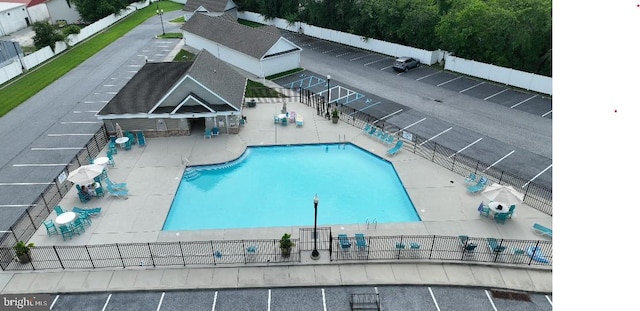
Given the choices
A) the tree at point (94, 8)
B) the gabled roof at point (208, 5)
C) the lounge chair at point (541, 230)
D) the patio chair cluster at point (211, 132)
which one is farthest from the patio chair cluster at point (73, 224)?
the tree at point (94, 8)

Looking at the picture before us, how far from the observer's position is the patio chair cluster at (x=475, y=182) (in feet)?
75.8

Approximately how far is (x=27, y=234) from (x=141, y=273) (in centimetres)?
740

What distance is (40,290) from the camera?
17.3m

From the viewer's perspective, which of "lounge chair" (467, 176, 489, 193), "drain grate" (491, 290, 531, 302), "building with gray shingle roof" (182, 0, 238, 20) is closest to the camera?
"drain grate" (491, 290, 531, 302)

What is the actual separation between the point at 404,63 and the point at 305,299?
33.2m

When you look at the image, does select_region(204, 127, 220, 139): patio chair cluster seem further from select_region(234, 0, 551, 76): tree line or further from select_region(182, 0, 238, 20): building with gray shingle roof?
select_region(182, 0, 238, 20): building with gray shingle roof

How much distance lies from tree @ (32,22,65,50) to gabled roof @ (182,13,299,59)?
55.1 ft

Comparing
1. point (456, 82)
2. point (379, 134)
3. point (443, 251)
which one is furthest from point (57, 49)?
point (443, 251)

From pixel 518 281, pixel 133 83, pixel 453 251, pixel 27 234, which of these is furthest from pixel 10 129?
pixel 518 281

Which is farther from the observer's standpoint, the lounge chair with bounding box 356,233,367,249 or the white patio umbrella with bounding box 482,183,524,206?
the white patio umbrella with bounding box 482,183,524,206

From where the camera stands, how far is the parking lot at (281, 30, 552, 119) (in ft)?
116

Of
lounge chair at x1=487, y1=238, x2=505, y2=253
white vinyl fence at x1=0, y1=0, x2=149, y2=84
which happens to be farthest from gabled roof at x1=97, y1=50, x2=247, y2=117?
white vinyl fence at x1=0, y1=0, x2=149, y2=84

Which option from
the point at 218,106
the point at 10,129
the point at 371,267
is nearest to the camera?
the point at 371,267
